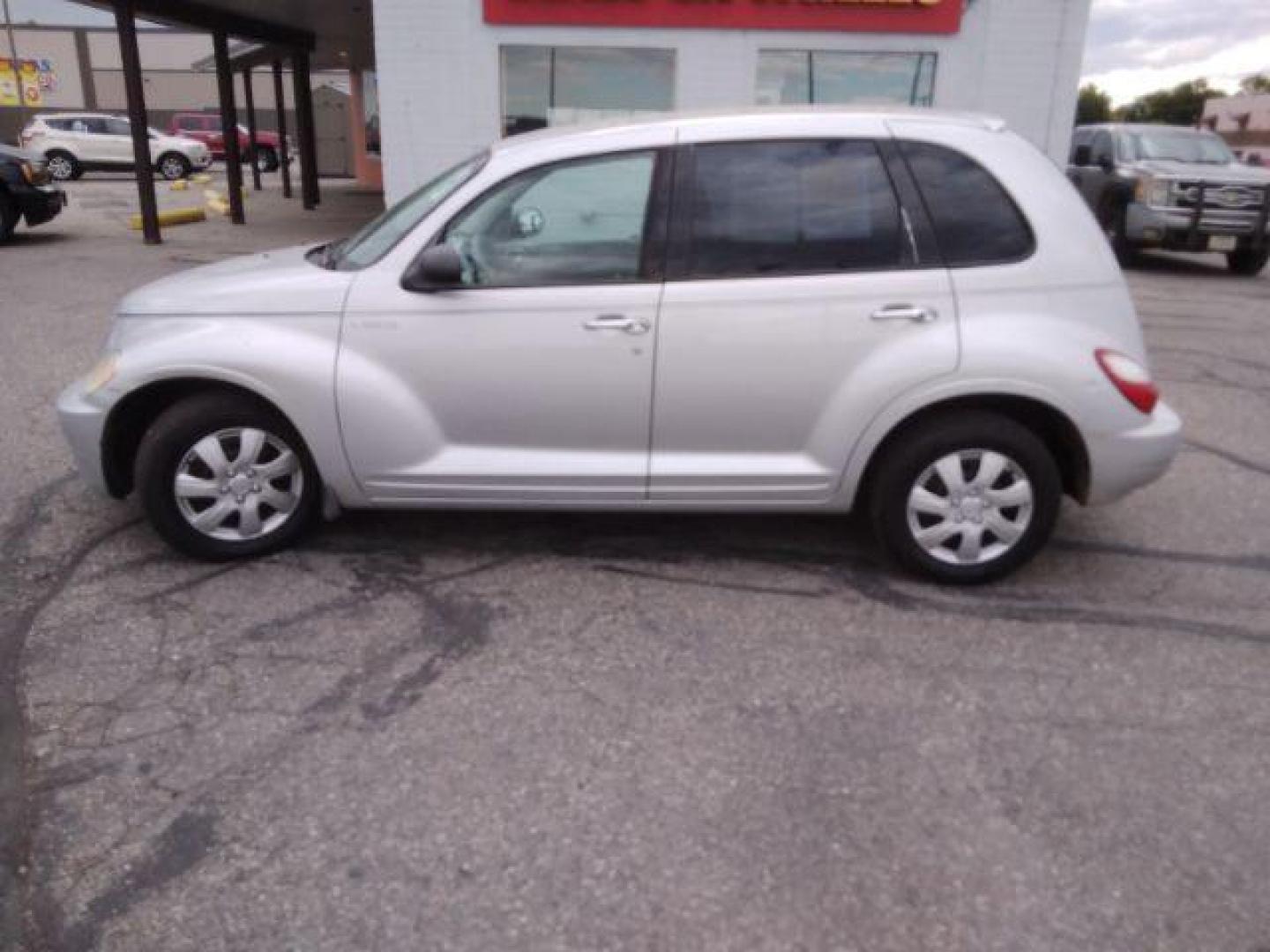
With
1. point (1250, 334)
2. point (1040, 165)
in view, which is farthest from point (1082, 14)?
point (1040, 165)

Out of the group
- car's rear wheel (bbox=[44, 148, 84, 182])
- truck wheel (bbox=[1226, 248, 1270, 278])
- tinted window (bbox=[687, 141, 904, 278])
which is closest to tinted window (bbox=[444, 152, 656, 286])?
tinted window (bbox=[687, 141, 904, 278])

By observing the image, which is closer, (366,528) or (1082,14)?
(366,528)

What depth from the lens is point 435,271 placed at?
147 inches

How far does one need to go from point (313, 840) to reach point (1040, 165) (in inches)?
136

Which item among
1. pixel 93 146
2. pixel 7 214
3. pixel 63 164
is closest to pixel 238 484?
pixel 7 214

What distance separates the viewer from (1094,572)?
420cm

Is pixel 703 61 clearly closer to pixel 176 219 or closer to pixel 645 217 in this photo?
pixel 645 217

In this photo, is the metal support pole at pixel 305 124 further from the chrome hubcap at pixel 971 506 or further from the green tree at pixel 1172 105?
the green tree at pixel 1172 105

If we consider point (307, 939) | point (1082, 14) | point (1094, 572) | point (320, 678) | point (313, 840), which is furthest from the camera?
point (1082, 14)

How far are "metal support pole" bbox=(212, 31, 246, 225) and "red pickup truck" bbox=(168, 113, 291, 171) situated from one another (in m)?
17.5

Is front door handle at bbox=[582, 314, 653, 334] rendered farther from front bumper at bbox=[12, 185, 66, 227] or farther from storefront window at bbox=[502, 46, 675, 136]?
front bumper at bbox=[12, 185, 66, 227]

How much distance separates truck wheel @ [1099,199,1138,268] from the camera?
13586mm

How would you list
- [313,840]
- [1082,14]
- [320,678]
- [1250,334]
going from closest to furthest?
[313,840] → [320,678] → [1250,334] → [1082,14]

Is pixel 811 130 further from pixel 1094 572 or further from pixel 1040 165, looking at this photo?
pixel 1094 572
